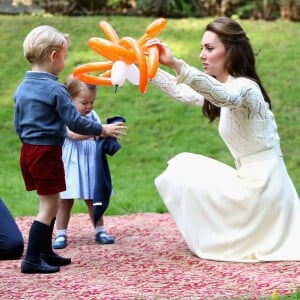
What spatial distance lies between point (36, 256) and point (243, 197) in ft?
4.32

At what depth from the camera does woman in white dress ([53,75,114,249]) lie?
5.94 meters

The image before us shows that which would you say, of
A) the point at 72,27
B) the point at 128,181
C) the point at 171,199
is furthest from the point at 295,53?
the point at 171,199

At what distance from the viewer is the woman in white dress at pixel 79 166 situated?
5941mm

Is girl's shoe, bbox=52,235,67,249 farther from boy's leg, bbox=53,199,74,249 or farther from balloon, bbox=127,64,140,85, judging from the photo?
balloon, bbox=127,64,140,85

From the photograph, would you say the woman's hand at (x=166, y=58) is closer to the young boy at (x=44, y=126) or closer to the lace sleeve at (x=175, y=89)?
the young boy at (x=44, y=126)

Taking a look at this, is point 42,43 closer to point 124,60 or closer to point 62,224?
point 124,60

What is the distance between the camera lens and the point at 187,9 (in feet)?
55.2

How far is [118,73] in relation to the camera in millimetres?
5031

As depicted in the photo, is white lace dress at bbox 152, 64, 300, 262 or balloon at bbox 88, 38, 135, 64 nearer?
balloon at bbox 88, 38, 135, 64

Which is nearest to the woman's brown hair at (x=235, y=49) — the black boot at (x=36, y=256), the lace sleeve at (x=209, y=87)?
the lace sleeve at (x=209, y=87)

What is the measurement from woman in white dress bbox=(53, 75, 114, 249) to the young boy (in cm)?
71

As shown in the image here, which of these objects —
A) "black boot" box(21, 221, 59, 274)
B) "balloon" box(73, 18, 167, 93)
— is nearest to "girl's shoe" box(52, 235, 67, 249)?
"black boot" box(21, 221, 59, 274)

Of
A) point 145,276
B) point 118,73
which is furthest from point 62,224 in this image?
point 118,73

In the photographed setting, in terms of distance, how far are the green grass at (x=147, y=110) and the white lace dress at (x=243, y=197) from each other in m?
2.17
